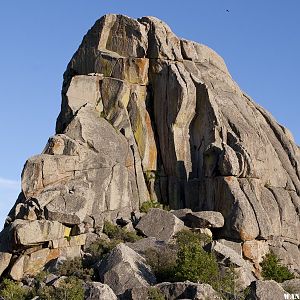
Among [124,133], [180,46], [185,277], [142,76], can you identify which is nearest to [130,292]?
[185,277]

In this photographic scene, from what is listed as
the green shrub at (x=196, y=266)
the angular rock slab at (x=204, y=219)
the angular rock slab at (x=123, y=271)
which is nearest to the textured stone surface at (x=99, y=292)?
the angular rock slab at (x=123, y=271)

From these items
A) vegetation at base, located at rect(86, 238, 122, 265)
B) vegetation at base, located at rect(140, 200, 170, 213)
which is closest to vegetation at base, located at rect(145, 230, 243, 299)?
vegetation at base, located at rect(86, 238, 122, 265)

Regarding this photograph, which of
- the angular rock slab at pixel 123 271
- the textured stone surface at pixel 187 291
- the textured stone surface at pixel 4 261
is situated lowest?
the textured stone surface at pixel 187 291

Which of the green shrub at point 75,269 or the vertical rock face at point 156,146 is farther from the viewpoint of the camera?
the vertical rock face at point 156,146

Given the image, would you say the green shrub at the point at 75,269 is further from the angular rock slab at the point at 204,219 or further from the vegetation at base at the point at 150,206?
the vegetation at base at the point at 150,206

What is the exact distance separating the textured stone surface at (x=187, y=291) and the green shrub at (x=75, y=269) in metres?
6.28

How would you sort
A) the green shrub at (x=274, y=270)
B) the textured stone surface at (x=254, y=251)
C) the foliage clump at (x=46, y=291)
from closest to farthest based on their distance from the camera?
the foliage clump at (x=46, y=291), the green shrub at (x=274, y=270), the textured stone surface at (x=254, y=251)

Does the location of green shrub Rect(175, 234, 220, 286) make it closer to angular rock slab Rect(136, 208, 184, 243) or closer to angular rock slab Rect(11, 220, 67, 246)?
angular rock slab Rect(136, 208, 184, 243)

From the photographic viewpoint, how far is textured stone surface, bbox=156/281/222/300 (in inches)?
1599

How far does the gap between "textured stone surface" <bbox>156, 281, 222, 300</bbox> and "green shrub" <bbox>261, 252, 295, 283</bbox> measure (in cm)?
1337

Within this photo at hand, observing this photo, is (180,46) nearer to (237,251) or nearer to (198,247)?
(237,251)

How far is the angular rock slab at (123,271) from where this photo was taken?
1745 inches

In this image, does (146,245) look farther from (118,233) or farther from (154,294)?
(154,294)

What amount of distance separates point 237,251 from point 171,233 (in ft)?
16.8
